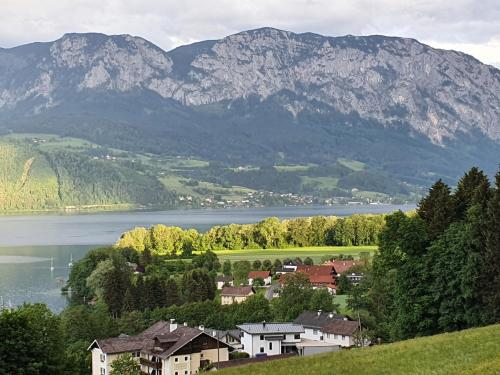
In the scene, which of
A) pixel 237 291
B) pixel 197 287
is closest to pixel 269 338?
pixel 197 287

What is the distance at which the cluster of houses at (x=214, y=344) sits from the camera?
155 ft

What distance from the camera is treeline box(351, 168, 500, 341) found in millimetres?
32312

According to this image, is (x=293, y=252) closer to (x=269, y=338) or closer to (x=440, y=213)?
(x=269, y=338)

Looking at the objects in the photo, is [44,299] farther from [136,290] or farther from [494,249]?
[494,249]

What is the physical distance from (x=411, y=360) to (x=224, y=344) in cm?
3116

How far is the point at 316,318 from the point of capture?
5922 cm

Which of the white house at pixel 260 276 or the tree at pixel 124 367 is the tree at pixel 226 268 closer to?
the white house at pixel 260 276

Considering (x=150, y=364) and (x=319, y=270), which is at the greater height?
(x=319, y=270)

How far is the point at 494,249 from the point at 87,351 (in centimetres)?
3229

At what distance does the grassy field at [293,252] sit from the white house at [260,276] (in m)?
19.2

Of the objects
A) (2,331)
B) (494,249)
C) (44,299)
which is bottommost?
(44,299)

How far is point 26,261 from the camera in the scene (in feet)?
422

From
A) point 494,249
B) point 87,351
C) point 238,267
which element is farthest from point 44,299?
point 494,249

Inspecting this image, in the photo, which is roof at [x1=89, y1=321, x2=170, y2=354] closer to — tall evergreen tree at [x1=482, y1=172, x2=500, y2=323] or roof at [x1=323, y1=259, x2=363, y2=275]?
tall evergreen tree at [x1=482, y1=172, x2=500, y2=323]
